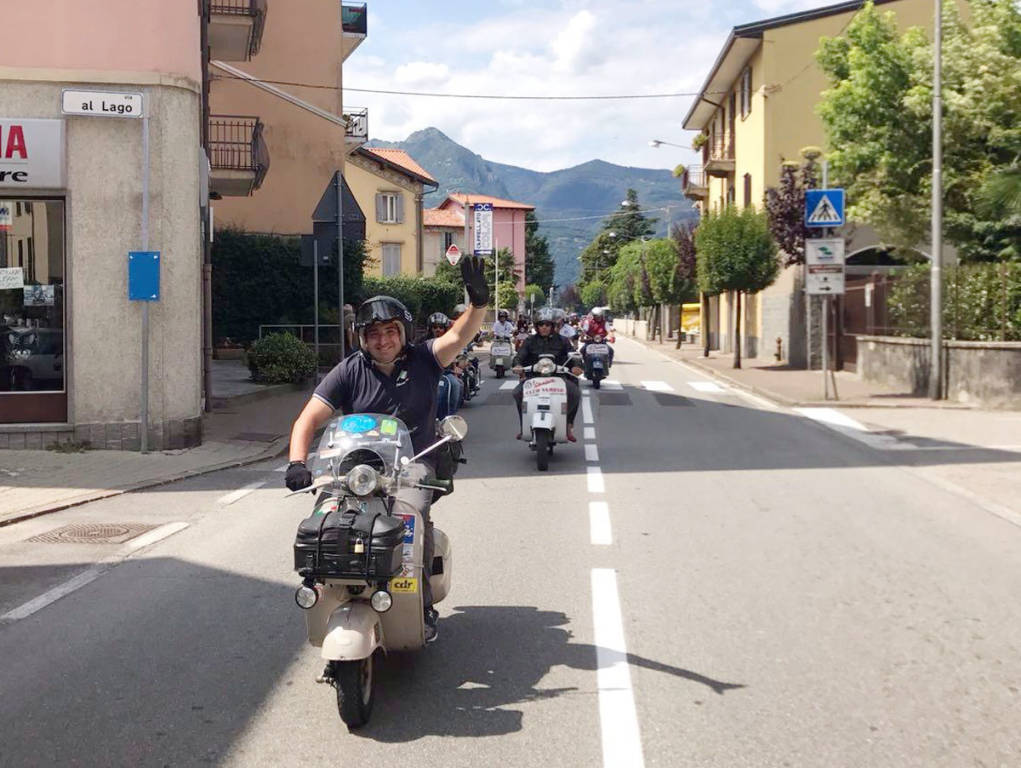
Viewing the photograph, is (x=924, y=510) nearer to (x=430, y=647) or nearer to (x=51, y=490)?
(x=430, y=647)

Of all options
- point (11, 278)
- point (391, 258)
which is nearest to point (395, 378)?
point (11, 278)

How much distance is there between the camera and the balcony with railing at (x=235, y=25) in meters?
22.1

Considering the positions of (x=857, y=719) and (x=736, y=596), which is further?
(x=736, y=596)

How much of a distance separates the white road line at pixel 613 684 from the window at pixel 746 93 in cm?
3435

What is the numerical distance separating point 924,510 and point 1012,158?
55.2 ft

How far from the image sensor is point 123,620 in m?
5.89

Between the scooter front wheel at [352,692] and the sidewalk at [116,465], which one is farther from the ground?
the scooter front wheel at [352,692]

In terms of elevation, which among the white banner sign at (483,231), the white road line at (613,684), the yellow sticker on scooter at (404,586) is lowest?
the white road line at (613,684)

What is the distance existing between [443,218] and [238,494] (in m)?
94.7

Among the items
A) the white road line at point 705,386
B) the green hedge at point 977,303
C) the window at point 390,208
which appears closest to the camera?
the green hedge at point 977,303

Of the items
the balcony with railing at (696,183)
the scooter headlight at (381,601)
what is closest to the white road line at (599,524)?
the scooter headlight at (381,601)

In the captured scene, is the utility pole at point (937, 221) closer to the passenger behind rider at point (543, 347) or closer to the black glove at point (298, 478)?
the passenger behind rider at point (543, 347)

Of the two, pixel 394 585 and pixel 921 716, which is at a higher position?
pixel 394 585

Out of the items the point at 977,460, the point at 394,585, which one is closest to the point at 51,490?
the point at 394,585
